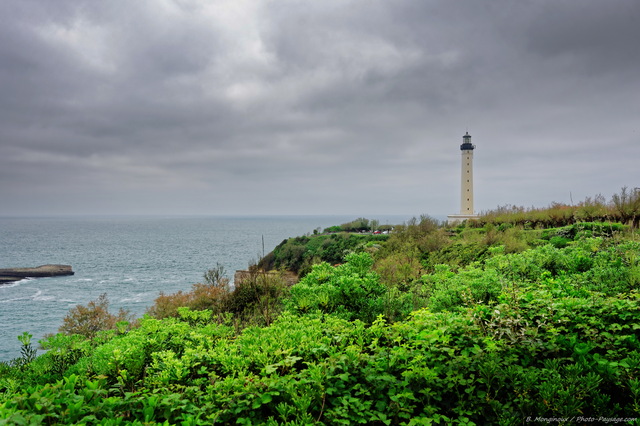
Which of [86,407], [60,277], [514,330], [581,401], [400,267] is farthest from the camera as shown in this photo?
[60,277]

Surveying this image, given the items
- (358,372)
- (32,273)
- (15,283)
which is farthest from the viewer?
(32,273)

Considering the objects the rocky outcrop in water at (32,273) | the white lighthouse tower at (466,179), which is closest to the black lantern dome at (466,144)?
the white lighthouse tower at (466,179)

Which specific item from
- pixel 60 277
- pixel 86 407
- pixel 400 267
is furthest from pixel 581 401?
pixel 60 277

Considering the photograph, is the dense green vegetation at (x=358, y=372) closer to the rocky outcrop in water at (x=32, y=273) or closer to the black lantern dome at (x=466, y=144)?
the black lantern dome at (x=466, y=144)

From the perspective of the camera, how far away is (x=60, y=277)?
5075cm

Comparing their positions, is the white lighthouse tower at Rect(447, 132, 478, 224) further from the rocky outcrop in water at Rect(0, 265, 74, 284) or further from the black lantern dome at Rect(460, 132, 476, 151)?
the rocky outcrop in water at Rect(0, 265, 74, 284)

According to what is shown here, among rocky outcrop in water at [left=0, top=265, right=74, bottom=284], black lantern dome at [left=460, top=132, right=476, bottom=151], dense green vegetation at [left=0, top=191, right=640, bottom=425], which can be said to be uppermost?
black lantern dome at [left=460, top=132, right=476, bottom=151]

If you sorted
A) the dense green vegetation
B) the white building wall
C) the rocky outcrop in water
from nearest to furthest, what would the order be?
1. the dense green vegetation
2. the rocky outcrop in water
3. the white building wall

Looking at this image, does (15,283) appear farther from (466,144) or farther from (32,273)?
(466,144)

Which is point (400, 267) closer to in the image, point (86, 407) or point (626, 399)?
point (626, 399)

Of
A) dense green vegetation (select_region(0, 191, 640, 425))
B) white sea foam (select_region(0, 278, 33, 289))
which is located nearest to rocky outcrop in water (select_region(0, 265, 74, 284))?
white sea foam (select_region(0, 278, 33, 289))

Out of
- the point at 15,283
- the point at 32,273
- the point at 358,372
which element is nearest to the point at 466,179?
the point at 358,372

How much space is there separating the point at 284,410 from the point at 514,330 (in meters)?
2.35

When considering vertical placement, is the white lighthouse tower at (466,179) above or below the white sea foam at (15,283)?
above
